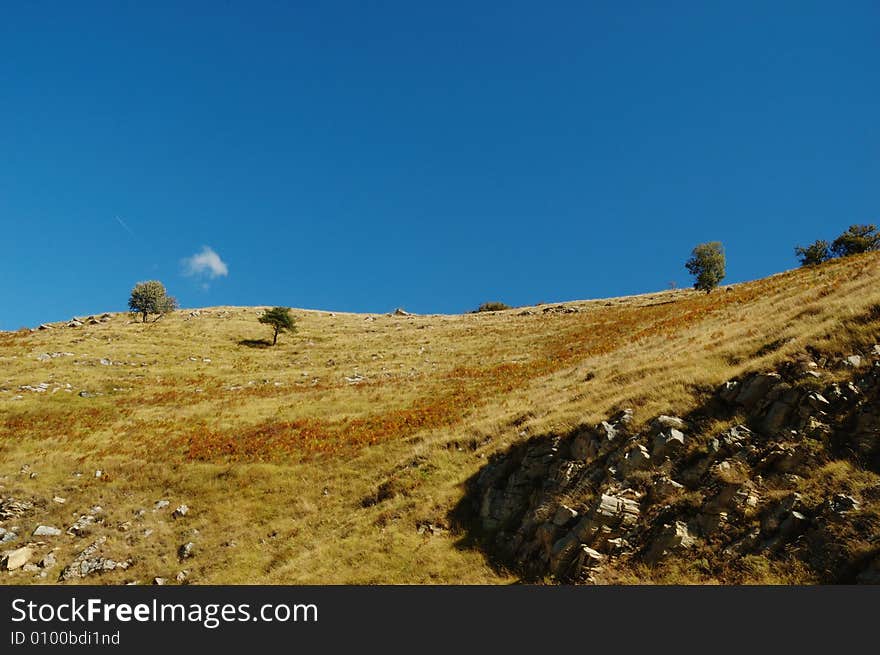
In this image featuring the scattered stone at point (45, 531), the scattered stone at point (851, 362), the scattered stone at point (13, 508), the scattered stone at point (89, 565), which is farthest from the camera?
the scattered stone at point (13, 508)

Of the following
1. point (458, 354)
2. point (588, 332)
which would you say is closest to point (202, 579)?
point (458, 354)

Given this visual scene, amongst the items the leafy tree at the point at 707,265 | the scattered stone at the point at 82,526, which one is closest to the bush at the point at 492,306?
the leafy tree at the point at 707,265

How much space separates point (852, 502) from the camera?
959 centimetres

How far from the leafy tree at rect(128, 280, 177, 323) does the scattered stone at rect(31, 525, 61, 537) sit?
6601 centimetres

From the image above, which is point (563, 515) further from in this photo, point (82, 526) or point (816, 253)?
point (816, 253)

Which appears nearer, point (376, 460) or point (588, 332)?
point (376, 460)

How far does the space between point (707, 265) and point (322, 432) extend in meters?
72.6

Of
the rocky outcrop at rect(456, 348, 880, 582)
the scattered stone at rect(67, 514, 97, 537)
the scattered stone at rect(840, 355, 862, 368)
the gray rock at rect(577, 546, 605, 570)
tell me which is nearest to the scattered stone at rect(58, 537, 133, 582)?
the scattered stone at rect(67, 514, 97, 537)

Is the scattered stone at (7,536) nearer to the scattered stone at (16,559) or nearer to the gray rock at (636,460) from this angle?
the scattered stone at (16,559)

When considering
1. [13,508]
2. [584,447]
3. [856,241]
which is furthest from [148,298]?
[856,241]

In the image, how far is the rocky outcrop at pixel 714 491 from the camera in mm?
9906

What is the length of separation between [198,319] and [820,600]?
288 feet

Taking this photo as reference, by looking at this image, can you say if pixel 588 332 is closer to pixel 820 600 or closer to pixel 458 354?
pixel 458 354

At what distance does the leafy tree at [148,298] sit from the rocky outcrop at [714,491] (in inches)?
3211
